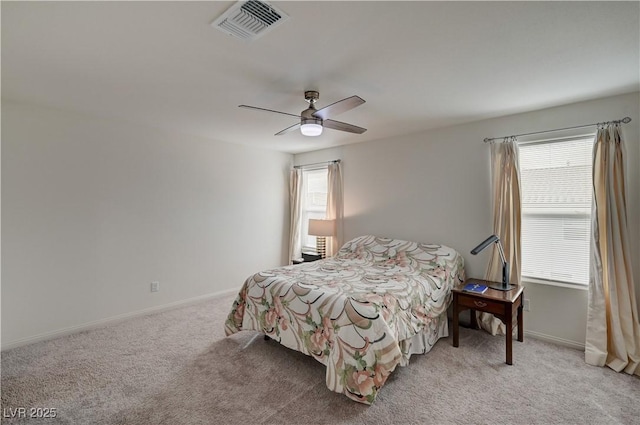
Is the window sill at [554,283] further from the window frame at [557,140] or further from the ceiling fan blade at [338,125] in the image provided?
the ceiling fan blade at [338,125]

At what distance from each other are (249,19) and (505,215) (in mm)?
3067

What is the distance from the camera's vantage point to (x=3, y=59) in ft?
6.69

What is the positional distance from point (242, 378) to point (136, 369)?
0.94 m

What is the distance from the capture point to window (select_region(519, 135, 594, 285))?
285 centimetres

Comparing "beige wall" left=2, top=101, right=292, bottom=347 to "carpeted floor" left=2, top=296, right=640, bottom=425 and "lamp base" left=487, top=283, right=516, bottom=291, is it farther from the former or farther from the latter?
"lamp base" left=487, top=283, right=516, bottom=291

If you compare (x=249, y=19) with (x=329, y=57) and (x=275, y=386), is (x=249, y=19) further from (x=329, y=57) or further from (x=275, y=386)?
(x=275, y=386)

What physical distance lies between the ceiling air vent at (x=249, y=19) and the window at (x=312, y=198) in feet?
11.1

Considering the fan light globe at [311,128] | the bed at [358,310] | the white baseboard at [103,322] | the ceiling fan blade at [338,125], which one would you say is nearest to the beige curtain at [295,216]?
the white baseboard at [103,322]

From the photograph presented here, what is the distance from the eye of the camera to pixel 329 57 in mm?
2002

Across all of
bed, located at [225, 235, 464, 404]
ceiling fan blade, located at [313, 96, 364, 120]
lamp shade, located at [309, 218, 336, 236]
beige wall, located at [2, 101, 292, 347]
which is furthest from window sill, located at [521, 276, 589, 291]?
beige wall, located at [2, 101, 292, 347]

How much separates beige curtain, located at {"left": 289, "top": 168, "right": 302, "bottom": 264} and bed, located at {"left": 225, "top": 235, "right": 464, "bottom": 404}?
1.72 metres

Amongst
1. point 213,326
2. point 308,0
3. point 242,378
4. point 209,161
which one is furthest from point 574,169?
point 209,161

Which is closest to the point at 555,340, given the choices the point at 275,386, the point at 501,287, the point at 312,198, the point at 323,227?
the point at 501,287

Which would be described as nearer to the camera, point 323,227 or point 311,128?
point 311,128
